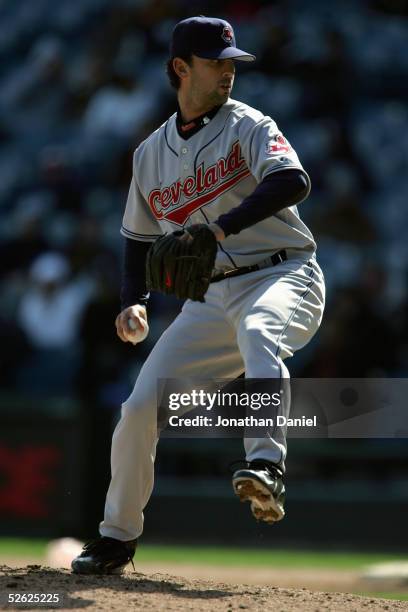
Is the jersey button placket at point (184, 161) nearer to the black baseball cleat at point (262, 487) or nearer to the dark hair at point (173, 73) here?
the dark hair at point (173, 73)

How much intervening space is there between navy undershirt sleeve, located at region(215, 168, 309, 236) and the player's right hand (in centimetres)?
57

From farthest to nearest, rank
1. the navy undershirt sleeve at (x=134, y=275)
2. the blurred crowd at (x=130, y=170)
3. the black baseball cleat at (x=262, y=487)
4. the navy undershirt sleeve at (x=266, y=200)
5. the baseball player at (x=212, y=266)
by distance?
the blurred crowd at (x=130, y=170), the navy undershirt sleeve at (x=134, y=275), the baseball player at (x=212, y=266), the navy undershirt sleeve at (x=266, y=200), the black baseball cleat at (x=262, y=487)

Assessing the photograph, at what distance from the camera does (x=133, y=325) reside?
13.3ft

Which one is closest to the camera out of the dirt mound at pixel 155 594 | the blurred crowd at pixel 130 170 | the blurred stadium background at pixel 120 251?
the dirt mound at pixel 155 594

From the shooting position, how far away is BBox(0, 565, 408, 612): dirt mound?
3.56 metres

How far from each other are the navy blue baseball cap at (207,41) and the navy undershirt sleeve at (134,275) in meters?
0.79

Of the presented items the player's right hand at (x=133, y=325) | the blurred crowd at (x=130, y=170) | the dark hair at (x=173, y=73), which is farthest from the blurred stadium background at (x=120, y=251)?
the dark hair at (x=173, y=73)

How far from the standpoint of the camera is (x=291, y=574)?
709 centimetres

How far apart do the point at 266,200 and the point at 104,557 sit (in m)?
1.46

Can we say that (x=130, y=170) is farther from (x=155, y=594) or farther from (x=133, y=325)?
(x=155, y=594)

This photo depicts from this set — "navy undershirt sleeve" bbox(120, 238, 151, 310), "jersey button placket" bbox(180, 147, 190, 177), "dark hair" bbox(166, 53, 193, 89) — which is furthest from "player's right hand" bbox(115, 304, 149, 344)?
"dark hair" bbox(166, 53, 193, 89)

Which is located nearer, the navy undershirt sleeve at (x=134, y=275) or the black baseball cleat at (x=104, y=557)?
the black baseball cleat at (x=104, y=557)

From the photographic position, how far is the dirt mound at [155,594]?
356cm

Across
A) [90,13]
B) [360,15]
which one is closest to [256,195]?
[360,15]
